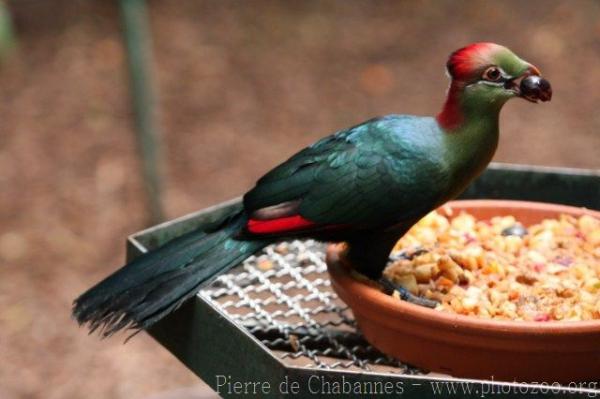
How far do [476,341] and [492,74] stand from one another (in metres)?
0.52

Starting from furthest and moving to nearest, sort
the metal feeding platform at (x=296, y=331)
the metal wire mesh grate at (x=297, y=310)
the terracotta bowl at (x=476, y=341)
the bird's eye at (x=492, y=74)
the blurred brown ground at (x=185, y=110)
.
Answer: the blurred brown ground at (x=185, y=110) → the metal wire mesh grate at (x=297, y=310) → the bird's eye at (x=492, y=74) → the terracotta bowl at (x=476, y=341) → the metal feeding platform at (x=296, y=331)

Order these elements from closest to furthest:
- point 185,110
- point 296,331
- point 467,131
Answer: point 467,131, point 296,331, point 185,110

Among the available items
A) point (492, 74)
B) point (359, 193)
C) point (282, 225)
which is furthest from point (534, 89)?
point (282, 225)

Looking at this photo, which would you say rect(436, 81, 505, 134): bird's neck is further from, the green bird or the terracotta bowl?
the terracotta bowl

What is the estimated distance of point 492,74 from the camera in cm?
202

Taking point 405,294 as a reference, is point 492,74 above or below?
above

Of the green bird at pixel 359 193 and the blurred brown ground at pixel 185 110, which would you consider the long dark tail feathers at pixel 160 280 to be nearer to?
the green bird at pixel 359 193

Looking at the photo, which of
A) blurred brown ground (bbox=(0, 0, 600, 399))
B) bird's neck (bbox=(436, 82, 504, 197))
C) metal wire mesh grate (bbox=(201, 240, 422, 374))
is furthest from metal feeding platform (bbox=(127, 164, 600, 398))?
blurred brown ground (bbox=(0, 0, 600, 399))

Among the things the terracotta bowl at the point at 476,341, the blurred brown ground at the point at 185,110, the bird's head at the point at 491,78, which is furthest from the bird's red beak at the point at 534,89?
the blurred brown ground at the point at 185,110

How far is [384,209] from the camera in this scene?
2078mm

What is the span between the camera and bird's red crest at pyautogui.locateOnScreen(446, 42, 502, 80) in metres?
2.02

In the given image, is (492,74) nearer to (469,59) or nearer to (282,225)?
(469,59)

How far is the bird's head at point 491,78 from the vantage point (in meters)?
1.99

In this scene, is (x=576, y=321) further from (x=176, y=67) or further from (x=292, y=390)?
(x=176, y=67)
